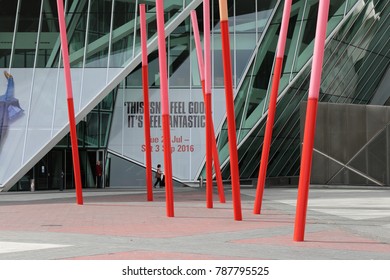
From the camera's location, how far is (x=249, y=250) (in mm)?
15016

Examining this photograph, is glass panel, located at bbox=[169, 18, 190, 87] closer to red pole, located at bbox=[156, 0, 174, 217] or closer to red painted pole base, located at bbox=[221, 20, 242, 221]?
red pole, located at bbox=[156, 0, 174, 217]

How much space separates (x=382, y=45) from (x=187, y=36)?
12.9 metres

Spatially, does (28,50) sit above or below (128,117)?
above

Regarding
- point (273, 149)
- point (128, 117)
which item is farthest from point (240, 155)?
point (128, 117)

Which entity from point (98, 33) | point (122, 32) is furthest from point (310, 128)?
point (98, 33)

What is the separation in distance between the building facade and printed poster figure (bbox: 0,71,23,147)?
0.16ft

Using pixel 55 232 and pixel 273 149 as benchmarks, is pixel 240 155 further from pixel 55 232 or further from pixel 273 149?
pixel 55 232

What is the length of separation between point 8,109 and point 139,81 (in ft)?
31.2

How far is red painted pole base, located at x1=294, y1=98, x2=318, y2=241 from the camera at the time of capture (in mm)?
16438

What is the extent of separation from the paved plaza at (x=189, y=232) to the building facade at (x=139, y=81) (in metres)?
13.7

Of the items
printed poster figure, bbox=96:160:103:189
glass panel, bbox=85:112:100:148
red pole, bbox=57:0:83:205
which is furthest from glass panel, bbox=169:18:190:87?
red pole, bbox=57:0:83:205

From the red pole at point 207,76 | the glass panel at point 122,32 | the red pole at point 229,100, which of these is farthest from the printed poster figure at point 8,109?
the red pole at point 229,100

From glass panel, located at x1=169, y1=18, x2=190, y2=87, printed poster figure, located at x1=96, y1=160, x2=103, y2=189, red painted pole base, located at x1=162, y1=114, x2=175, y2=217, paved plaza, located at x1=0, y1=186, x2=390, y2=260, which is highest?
glass panel, located at x1=169, y1=18, x2=190, y2=87

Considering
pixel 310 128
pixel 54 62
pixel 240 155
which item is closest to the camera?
pixel 310 128
